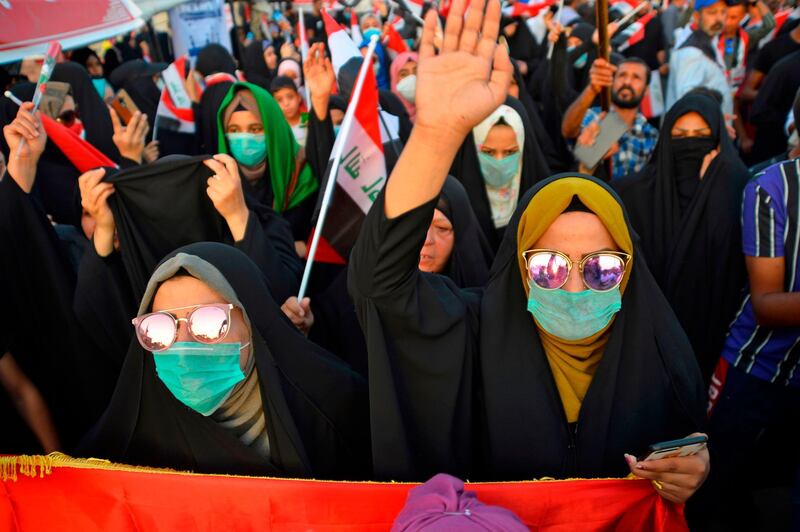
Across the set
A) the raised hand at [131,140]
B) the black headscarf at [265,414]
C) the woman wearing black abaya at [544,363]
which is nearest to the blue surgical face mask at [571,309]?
the woman wearing black abaya at [544,363]

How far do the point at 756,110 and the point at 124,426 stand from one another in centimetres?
521

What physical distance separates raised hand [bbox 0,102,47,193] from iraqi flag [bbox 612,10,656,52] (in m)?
5.55

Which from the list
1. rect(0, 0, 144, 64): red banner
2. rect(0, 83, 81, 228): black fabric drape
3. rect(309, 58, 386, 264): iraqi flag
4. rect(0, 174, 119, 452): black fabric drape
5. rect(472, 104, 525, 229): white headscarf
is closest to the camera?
rect(0, 0, 144, 64): red banner

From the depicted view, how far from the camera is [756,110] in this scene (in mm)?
5496

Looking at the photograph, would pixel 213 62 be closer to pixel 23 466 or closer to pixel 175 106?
pixel 175 106

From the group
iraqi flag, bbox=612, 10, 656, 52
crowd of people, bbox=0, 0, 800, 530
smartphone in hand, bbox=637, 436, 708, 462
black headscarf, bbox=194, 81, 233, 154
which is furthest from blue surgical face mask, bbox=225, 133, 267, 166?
iraqi flag, bbox=612, 10, 656, 52

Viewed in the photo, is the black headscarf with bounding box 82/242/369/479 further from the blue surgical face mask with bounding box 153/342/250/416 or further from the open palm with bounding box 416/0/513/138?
the open palm with bounding box 416/0/513/138

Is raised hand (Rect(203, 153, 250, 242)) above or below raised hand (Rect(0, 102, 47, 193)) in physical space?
below

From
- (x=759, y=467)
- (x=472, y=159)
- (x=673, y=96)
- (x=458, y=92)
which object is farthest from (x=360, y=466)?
(x=673, y=96)

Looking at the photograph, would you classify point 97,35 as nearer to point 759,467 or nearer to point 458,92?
point 458,92

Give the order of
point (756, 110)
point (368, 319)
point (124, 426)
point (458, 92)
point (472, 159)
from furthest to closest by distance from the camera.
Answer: point (756, 110) → point (472, 159) → point (124, 426) → point (368, 319) → point (458, 92)

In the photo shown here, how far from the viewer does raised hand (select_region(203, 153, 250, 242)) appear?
2852 mm

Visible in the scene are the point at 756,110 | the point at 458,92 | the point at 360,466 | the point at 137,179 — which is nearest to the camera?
the point at 458,92

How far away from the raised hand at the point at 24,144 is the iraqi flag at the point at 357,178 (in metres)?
1.28
